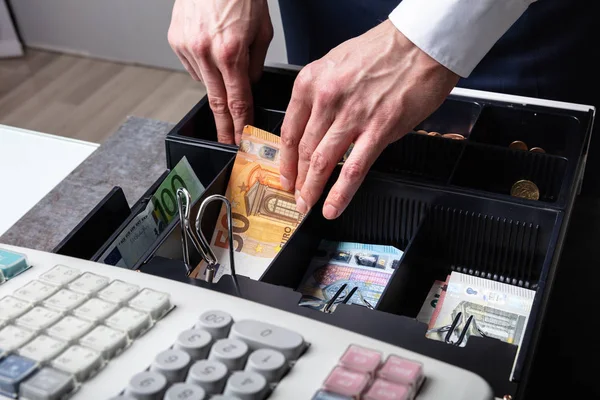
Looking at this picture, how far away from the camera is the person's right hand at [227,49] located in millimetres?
930

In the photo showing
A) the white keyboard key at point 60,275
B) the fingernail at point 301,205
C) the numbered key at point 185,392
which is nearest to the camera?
the numbered key at point 185,392

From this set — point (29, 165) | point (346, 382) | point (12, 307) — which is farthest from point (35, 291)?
point (29, 165)

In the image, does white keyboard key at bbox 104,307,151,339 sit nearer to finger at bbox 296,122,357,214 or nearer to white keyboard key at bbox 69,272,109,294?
white keyboard key at bbox 69,272,109,294

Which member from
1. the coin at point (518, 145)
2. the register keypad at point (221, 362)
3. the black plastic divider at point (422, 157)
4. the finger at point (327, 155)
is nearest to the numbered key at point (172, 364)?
the register keypad at point (221, 362)

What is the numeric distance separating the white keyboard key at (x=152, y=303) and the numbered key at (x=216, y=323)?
3 centimetres

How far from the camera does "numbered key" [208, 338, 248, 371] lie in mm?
444

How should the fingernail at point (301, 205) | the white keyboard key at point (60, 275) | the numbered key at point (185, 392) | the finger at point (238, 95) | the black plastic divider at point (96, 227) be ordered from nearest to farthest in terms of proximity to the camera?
1. the numbered key at point (185, 392)
2. the white keyboard key at point (60, 275)
3. the black plastic divider at point (96, 227)
4. the fingernail at point (301, 205)
5. the finger at point (238, 95)

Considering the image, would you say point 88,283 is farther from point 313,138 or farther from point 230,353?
point 313,138

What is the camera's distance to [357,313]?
0.55 metres

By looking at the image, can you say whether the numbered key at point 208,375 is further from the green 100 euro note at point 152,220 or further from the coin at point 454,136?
the coin at point 454,136

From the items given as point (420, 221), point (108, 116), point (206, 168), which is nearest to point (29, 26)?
point (108, 116)

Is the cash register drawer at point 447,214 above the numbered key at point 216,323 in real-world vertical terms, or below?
below

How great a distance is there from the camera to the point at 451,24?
0.75m

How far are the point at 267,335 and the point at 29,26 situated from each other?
309 cm
